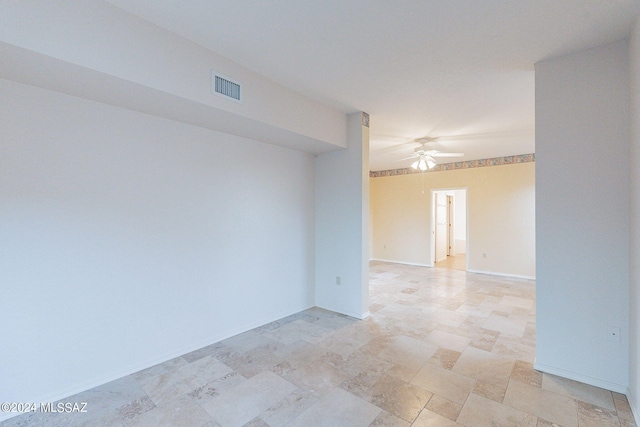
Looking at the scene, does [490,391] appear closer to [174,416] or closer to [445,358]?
[445,358]

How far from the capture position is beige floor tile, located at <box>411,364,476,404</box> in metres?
2.09

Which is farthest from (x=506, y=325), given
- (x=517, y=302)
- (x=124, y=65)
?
(x=124, y=65)

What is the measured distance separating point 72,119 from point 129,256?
3.76 feet

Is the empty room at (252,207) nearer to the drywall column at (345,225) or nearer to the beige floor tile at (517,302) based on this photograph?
the drywall column at (345,225)

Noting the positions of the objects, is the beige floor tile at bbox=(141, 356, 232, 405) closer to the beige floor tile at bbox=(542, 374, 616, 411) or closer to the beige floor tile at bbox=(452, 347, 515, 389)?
the beige floor tile at bbox=(452, 347, 515, 389)

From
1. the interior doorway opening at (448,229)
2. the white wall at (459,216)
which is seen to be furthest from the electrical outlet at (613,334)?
the white wall at (459,216)

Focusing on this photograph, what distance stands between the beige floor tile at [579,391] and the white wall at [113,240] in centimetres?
283

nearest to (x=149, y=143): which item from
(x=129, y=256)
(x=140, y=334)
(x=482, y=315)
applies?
(x=129, y=256)

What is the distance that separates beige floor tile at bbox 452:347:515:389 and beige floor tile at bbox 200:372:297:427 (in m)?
1.51

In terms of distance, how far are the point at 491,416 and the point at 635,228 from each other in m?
1.57

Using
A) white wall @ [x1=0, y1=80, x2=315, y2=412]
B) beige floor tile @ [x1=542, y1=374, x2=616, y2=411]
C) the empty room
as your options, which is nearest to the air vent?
the empty room

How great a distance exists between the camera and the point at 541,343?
2354 millimetres

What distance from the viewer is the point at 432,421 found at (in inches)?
71.1

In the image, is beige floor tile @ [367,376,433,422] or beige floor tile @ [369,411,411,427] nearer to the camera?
beige floor tile @ [369,411,411,427]
